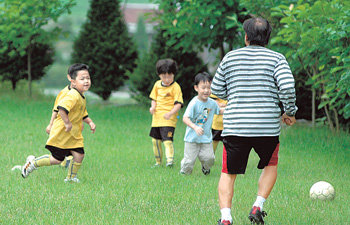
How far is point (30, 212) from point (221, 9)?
25.5 ft

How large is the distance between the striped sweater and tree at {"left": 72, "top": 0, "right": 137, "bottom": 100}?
42.2ft

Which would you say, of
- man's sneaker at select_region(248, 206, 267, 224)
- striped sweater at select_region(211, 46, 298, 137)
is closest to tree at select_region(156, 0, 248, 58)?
striped sweater at select_region(211, 46, 298, 137)

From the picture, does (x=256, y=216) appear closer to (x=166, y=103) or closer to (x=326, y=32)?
(x=166, y=103)

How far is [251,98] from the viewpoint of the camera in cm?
420

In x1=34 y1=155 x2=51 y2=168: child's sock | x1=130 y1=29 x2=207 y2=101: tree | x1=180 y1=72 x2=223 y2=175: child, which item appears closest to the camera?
x1=34 y1=155 x2=51 y2=168: child's sock

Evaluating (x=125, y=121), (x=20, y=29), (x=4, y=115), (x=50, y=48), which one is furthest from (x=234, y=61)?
(x=50, y=48)

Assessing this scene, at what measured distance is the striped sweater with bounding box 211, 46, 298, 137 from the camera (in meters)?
4.18

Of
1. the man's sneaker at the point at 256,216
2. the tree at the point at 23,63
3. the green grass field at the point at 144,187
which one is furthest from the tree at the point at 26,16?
the man's sneaker at the point at 256,216

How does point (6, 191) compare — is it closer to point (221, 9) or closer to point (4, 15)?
point (221, 9)

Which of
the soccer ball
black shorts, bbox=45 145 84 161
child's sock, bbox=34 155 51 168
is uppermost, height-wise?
black shorts, bbox=45 145 84 161

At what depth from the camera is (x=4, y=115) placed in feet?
41.5

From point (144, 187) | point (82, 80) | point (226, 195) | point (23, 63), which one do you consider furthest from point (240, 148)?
point (23, 63)

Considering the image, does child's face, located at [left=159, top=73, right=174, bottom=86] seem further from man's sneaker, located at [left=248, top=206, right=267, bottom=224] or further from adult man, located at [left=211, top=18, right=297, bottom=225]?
man's sneaker, located at [left=248, top=206, right=267, bottom=224]

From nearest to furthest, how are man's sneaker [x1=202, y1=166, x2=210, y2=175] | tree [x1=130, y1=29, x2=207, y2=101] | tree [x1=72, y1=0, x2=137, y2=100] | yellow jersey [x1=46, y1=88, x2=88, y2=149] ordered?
yellow jersey [x1=46, y1=88, x2=88, y2=149]
man's sneaker [x1=202, y1=166, x2=210, y2=175]
tree [x1=130, y1=29, x2=207, y2=101]
tree [x1=72, y1=0, x2=137, y2=100]
